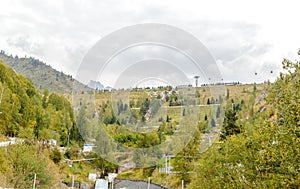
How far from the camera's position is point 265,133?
10508 mm

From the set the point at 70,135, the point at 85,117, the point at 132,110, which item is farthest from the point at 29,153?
the point at 70,135

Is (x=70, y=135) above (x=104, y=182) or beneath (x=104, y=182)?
above

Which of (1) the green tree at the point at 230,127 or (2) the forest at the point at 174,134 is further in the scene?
(1) the green tree at the point at 230,127

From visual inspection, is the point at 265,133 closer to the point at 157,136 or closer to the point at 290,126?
the point at 290,126

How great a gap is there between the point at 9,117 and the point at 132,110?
3611cm

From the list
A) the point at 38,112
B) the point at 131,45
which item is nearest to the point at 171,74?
the point at 131,45

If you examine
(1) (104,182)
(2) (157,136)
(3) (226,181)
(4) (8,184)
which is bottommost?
(1) (104,182)

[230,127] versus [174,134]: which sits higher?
[230,127]

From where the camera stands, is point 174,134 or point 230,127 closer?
point 174,134

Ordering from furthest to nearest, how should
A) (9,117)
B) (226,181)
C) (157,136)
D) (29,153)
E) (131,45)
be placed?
(9,117) < (29,153) < (157,136) < (226,181) < (131,45)

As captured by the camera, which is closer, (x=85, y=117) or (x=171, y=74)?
(x=171, y=74)

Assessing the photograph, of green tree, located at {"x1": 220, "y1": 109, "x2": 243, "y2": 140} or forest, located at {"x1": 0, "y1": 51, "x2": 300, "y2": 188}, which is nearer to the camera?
forest, located at {"x1": 0, "y1": 51, "x2": 300, "y2": 188}

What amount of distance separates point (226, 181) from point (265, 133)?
8389mm

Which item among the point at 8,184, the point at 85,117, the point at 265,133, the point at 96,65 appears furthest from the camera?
the point at 8,184
